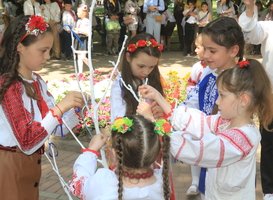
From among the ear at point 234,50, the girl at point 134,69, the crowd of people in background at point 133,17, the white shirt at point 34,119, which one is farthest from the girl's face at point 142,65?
the crowd of people in background at point 133,17

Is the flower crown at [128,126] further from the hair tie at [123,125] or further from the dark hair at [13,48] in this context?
the dark hair at [13,48]

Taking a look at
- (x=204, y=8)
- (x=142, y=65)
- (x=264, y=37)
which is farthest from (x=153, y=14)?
(x=142, y=65)

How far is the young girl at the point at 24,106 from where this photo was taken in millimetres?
2355

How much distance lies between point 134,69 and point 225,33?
67 cm

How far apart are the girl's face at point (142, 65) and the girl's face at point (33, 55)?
682mm

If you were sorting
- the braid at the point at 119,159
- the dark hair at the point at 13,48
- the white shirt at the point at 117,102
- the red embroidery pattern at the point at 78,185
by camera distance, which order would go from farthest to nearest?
the white shirt at the point at 117,102 → the dark hair at the point at 13,48 → the red embroidery pattern at the point at 78,185 → the braid at the point at 119,159

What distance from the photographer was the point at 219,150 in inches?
83.3

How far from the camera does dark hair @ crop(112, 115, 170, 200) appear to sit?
6.18ft

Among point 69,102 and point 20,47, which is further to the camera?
point 20,47

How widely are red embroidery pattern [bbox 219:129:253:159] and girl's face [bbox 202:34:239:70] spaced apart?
0.72 m

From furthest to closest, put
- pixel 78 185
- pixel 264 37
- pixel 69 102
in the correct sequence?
pixel 264 37 < pixel 69 102 < pixel 78 185

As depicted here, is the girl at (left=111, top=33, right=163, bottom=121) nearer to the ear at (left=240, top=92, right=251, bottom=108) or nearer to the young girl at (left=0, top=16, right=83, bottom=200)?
the young girl at (left=0, top=16, right=83, bottom=200)

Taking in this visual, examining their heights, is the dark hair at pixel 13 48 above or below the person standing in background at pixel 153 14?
above

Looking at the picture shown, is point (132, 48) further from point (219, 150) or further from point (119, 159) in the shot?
point (119, 159)
